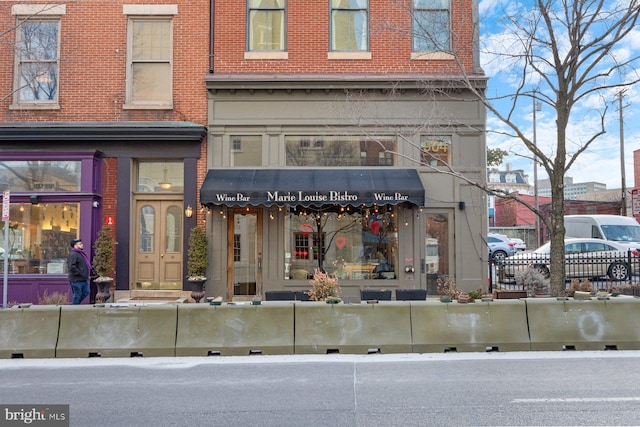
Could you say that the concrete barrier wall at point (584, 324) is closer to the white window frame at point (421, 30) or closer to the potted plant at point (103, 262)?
the white window frame at point (421, 30)

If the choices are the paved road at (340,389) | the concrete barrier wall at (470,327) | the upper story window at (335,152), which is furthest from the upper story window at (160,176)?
the concrete barrier wall at (470,327)

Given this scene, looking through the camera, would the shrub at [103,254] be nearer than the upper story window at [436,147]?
Yes

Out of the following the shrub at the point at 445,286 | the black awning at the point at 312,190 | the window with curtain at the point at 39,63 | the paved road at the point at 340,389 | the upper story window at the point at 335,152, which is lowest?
the paved road at the point at 340,389

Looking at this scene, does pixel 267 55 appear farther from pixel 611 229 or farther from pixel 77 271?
pixel 611 229

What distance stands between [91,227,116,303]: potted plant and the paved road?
4.29m

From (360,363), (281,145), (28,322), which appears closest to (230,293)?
(281,145)

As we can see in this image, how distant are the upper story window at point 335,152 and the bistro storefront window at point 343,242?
52.2 inches

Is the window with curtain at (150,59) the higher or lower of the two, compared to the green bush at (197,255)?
higher

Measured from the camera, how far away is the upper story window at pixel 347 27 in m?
13.0

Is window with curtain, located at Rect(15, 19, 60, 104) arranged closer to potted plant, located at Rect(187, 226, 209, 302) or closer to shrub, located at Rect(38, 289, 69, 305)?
shrub, located at Rect(38, 289, 69, 305)

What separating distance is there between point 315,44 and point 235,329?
27.8 feet

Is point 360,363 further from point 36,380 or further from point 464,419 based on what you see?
point 36,380

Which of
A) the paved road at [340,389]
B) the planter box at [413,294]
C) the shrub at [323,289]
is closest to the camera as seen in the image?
the paved road at [340,389]

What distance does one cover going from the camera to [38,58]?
510 inches
